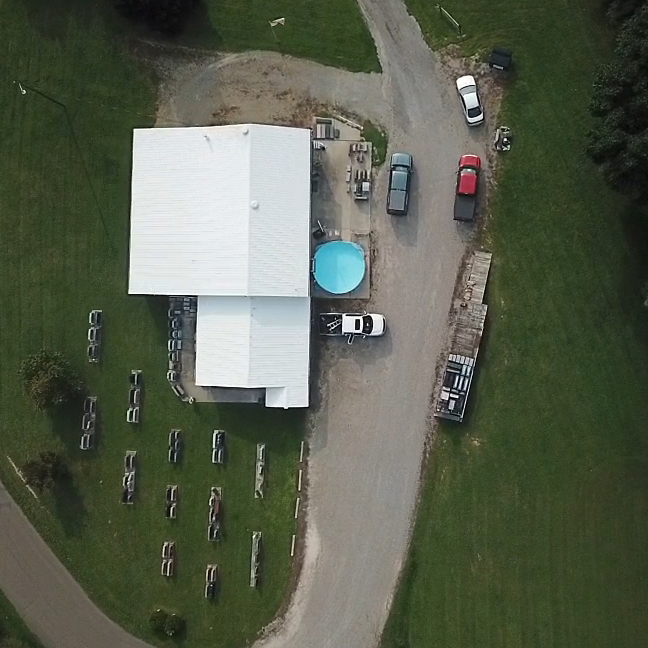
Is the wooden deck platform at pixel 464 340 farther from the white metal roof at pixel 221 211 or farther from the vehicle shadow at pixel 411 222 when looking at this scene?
the white metal roof at pixel 221 211

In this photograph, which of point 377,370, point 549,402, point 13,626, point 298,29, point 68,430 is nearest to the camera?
point 549,402

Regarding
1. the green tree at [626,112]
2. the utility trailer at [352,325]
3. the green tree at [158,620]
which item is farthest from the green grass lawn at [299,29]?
the green tree at [158,620]

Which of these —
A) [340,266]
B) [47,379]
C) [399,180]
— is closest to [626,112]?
[399,180]

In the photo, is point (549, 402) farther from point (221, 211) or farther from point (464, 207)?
point (221, 211)

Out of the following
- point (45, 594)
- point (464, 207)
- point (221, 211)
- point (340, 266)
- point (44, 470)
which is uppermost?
point (464, 207)

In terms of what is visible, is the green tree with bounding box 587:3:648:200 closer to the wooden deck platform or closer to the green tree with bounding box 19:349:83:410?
the wooden deck platform

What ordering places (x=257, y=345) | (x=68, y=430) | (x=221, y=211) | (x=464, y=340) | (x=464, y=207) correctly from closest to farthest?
(x=221, y=211) < (x=257, y=345) < (x=464, y=207) < (x=464, y=340) < (x=68, y=430)
